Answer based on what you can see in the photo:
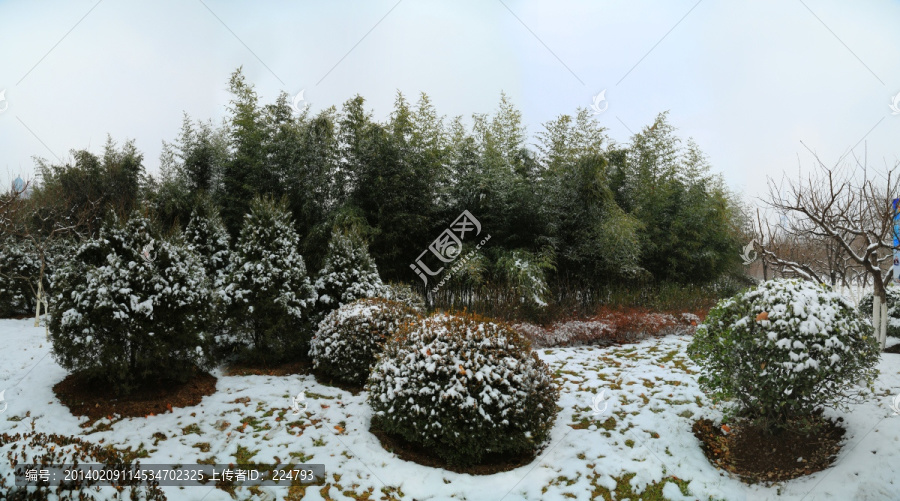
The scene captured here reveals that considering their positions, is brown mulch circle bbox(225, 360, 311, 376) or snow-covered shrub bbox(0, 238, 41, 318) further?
snow-covered shrub bbox(0, 238, 41, 318)

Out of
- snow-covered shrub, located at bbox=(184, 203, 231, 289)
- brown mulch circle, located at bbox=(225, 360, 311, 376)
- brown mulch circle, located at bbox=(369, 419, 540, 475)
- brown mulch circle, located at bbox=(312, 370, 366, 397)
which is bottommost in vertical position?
brown mulch circle, located at bbox=(369, 419, 540, 475)

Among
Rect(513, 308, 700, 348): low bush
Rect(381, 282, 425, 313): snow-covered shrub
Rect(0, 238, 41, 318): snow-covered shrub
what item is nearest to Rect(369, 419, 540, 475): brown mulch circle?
Rect(381, 282, 425, 313): snow-covered shrub

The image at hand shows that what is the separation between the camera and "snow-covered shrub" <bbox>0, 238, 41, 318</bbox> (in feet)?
23.7

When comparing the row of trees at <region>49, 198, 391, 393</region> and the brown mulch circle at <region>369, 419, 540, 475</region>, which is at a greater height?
the row of trees at <region>49, 198, 391, 393</region>

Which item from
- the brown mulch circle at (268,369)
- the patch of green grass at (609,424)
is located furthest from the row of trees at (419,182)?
the patch of green grass at (609,424)

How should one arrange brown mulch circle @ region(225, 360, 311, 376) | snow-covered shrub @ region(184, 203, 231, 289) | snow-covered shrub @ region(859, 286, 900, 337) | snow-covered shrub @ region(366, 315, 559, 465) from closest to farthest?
snow-covered shrub @ region(366, 315, 559, 465), brown mulch circle @ region(225, 360, 311, 376), snow-covered shrub @ region(859, 286, 900, 337), snow-covered shrub @ region(184, 203, 231, 289)

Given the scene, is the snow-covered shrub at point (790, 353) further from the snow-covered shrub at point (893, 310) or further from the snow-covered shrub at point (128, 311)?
the snow-covered shrub at point (128, 311)

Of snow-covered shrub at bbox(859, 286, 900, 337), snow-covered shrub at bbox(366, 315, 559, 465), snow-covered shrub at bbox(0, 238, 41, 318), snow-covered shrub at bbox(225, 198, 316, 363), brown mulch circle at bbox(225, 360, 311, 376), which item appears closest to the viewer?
snow-covered shrub at bbox(366, 315, 559, 465)

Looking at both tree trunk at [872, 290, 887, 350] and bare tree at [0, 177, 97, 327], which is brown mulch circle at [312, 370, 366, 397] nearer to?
bare tree at [0, 177, 97, 327]

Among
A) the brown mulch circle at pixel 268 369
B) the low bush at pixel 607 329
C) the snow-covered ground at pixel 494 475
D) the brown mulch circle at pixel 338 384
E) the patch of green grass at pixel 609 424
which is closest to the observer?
the snow-covered ground at pixel 494 475

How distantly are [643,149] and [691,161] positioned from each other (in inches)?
59.1

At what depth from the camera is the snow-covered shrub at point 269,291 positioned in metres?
5.04

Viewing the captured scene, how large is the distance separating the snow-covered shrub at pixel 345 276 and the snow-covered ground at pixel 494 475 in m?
1.17

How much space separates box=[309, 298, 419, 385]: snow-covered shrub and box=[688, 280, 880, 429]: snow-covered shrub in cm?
289
